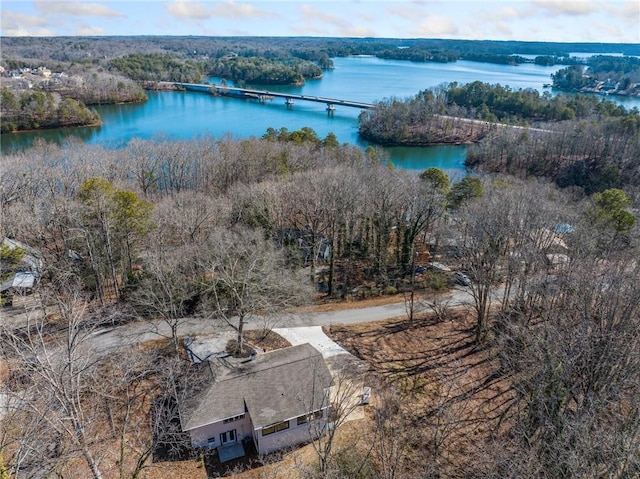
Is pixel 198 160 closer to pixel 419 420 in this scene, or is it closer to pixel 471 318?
pixel 471 318

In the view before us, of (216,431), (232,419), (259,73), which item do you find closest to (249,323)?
(232,419)

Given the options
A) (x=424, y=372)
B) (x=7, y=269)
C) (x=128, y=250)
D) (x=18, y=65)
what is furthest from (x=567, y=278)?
(x=18, y=65)

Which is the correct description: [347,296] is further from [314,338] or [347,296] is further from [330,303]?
[314,338]

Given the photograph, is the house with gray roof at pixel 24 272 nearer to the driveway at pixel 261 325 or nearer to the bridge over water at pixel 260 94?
the driveway at pixel 261 325

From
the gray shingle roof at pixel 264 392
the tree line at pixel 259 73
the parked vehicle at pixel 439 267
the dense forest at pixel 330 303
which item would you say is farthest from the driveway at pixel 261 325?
the tree line at pixel 259 73

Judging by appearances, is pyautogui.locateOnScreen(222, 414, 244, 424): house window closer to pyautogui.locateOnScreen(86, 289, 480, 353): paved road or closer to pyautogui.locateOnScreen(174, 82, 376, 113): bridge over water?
pyautogui.locateOnScreen(86, 289, 480, 353): paved road

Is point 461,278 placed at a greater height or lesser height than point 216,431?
greater

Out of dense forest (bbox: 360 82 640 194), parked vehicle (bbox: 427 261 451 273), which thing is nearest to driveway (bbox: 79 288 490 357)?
parked vehicle (bbox: 427 261 451 273)
